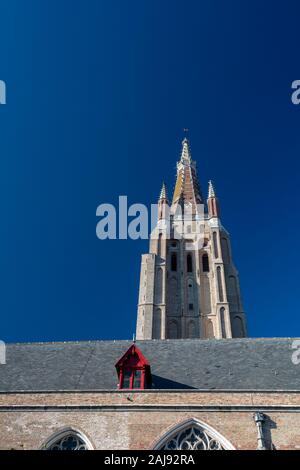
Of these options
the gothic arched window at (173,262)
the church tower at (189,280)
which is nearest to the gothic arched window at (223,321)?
the church tower at (189,280)

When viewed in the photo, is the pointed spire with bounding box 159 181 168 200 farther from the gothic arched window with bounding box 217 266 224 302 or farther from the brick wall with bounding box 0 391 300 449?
Answer: the brick wall with bounding box 0 391 300 449

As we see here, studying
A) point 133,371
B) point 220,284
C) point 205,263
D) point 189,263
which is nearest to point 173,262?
point 189,263

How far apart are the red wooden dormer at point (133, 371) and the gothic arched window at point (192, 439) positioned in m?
2.49

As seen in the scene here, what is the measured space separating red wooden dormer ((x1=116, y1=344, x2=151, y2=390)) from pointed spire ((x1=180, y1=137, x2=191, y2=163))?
2157 inches

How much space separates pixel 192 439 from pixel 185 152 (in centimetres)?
6081

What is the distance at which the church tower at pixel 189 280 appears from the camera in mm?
44844

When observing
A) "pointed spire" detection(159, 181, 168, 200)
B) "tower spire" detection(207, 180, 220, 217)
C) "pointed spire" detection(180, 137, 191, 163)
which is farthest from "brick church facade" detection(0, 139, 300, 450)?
"pointed spire" detection(180, 137, 191, 163)

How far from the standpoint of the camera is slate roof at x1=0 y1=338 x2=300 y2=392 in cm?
1956

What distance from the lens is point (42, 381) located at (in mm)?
20359

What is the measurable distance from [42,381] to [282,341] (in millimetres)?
11676

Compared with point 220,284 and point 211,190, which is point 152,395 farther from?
point 211,190

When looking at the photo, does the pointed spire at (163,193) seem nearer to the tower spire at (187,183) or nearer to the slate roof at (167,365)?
the tower spire at (187,183)

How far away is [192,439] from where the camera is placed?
17.2 meters

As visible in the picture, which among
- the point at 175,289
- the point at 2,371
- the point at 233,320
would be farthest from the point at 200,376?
the point at 175,289
